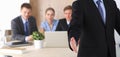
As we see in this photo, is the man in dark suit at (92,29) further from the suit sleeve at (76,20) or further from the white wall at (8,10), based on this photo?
the white wall at (8,10)

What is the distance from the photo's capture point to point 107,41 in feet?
5.46

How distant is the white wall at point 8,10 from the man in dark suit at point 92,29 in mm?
3191

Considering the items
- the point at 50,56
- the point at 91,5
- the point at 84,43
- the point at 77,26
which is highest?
the point at 91,5

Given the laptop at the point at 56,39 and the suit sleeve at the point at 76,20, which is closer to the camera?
the suit sleeve at the point at 76,20

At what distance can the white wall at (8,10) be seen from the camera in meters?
4.68

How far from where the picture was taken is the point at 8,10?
4707 mm

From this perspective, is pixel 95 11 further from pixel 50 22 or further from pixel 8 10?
pixel 8 10

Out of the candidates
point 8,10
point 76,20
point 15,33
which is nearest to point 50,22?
point 15,33

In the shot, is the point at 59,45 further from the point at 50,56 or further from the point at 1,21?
the point at 1,21

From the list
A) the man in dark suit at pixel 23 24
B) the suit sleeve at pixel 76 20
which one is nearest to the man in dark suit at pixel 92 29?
the suit sleeve at pixel 76 20

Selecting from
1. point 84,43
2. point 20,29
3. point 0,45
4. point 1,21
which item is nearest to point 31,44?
point 0,45

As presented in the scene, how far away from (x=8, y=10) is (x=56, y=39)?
7.69ft

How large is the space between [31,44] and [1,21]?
1978 mm

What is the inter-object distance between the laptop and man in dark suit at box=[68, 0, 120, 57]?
3.08ft
